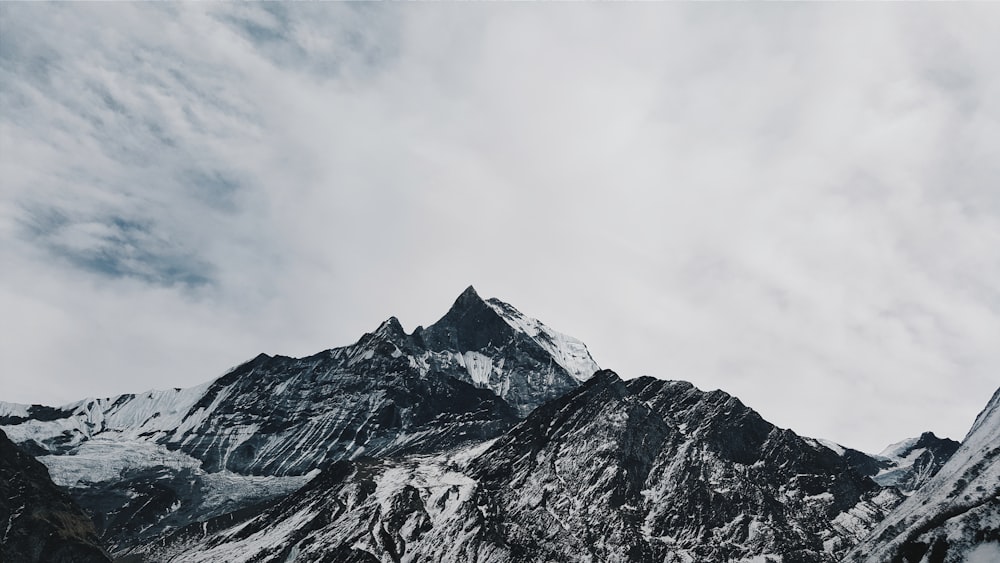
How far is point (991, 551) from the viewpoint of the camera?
7854 inches
